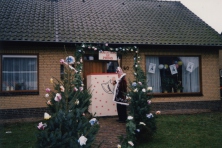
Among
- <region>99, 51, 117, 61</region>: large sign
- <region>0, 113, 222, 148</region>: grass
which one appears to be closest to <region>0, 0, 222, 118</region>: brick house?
<region>99, 51, 117, 61</region>: large sign

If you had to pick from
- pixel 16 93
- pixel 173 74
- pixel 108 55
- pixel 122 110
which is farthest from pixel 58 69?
pixel 173 74

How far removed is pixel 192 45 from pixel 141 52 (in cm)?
274

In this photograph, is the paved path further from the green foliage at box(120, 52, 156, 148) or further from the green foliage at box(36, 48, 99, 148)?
the green foliage at box(36, 48, 99, 148)

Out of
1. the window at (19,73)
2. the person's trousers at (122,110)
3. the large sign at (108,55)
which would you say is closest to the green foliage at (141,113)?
the person's trousers at (122,110)

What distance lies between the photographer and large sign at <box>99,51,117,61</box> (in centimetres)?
1095

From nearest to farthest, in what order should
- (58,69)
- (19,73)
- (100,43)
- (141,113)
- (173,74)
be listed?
(141,113) → (19,73) → (58,69) → (100,43) → (173,74)

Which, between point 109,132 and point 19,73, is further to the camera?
point 19,73

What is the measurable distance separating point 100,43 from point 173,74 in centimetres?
438

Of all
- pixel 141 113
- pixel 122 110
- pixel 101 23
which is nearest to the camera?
pixel 141 113

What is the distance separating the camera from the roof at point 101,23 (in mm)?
11000

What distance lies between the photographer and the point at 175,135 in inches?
282

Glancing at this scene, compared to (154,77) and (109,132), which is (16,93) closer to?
(109,132)

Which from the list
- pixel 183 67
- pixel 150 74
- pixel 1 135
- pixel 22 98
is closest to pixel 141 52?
pixel 150 74

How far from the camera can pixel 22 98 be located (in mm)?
10336
